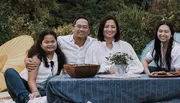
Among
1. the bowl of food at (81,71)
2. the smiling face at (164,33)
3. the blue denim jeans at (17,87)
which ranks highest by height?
the smiling face at (164,33)

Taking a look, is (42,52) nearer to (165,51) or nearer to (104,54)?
(104,54)

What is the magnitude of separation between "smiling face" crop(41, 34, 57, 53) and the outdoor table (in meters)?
0.71

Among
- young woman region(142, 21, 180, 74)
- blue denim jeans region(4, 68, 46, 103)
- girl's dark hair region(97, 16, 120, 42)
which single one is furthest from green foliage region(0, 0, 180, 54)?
blue denim jeans region(4, 68, 46, 103)

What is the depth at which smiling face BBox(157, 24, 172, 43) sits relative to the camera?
12.1 ft

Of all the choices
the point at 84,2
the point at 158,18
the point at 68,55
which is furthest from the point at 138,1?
the point at 68,55

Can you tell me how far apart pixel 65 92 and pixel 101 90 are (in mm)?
246

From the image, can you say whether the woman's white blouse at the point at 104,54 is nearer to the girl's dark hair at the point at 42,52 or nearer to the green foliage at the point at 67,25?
the girl's dark hair at the point at 42,52

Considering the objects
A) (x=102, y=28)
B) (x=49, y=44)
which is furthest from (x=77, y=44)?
(x=49, y=44)

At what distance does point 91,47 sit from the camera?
382cm

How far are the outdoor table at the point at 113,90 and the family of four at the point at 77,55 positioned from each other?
0.47 m

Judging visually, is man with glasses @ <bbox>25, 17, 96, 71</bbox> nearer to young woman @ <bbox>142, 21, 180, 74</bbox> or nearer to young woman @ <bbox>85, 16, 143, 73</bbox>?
young woman @ <bbox>85, 16, 143, 73</bbox>

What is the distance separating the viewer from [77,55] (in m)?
3.94

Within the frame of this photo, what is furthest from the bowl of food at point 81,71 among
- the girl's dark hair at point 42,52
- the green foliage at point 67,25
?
the green foliage at point 67,25

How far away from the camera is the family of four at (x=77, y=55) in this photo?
11.3 ft
